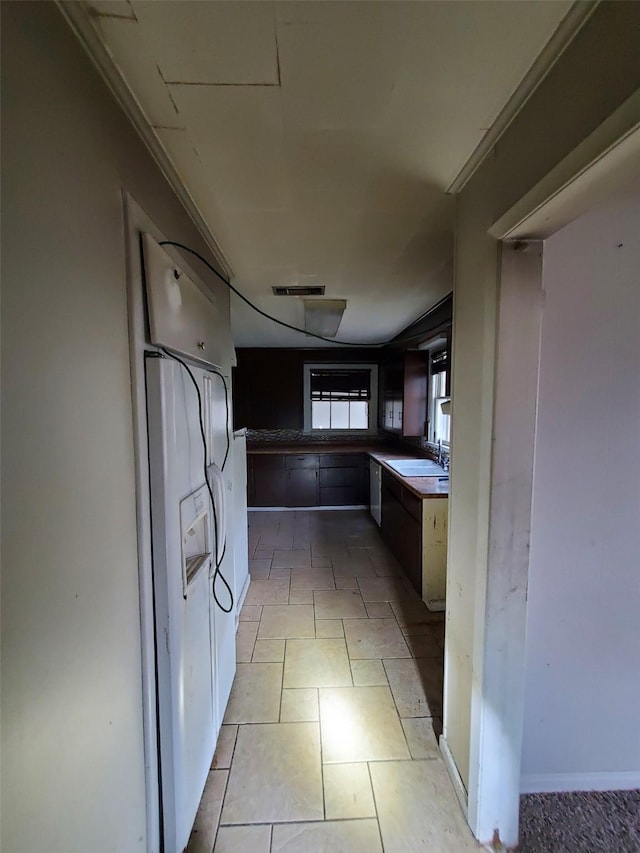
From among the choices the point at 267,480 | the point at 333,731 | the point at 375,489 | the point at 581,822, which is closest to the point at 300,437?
the point at 267,480

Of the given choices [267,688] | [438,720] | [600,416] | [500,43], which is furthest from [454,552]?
[500,43]

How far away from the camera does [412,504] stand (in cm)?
295

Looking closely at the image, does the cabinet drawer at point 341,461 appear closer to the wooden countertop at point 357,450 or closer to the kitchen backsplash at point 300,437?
the wooden countertop at point 357,450

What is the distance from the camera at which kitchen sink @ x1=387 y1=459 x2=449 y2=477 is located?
3.34 meters

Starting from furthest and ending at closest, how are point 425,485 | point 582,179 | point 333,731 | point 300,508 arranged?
point 300,508, point 425,485, point 333,731, point 582,179

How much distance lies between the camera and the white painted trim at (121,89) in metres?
0.72

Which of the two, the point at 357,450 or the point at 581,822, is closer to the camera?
the point at 581,822

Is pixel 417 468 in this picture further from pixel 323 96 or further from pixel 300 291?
pixel 323 96

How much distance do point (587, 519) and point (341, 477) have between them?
12.5 feet

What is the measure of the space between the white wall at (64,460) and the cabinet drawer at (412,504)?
2.19 metres

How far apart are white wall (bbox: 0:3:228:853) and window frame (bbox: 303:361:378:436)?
4511mm

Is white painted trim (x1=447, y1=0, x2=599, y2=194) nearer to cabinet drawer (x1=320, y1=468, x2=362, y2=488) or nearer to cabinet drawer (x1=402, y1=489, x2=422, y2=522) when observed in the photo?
cabinet drawer (x1=402, y1=489, x2=422, y2=522)

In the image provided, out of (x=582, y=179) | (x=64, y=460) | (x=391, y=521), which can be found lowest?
(x=391, y=521)

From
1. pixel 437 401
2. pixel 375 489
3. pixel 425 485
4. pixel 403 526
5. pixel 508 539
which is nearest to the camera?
pixel 508 539
